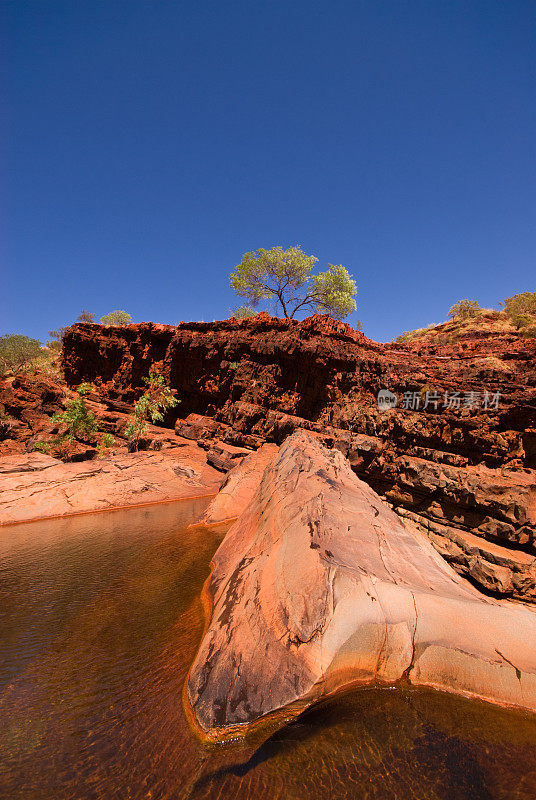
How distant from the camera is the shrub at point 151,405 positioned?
19.9 m

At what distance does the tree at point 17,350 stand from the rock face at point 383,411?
31.2ft

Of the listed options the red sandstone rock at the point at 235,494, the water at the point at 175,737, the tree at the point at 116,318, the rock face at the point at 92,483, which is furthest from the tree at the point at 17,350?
the water at the point at 175,737

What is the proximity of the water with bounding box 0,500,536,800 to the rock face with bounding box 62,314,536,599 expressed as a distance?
832 centimetres

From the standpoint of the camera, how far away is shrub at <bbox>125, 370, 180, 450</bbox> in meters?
19.9

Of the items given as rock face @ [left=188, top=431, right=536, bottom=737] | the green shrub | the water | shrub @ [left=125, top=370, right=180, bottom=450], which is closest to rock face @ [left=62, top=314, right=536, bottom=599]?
shrub @ [left=125, top=370, right=180, bottom=450]

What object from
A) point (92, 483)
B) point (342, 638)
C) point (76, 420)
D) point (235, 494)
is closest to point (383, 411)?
point (235, 494)

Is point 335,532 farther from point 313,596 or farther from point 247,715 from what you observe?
point 247,715

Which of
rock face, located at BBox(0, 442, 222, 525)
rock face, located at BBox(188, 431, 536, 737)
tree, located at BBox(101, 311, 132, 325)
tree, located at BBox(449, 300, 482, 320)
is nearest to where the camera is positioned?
rock face, located at BBox(188, 431, 536, 737)

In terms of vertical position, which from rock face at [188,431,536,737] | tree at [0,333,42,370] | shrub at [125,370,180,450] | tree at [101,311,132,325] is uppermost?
tree at [101,311,132,325]

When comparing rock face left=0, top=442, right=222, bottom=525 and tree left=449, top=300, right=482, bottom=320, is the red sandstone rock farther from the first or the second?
tree left=449, top=300, right=482, bottom=320

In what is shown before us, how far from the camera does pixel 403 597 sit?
405 cm

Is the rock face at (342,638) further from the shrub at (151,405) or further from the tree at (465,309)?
the tree at (465,309)

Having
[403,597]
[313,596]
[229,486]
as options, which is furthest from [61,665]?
[229,486]

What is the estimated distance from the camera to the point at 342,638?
3.63 m
